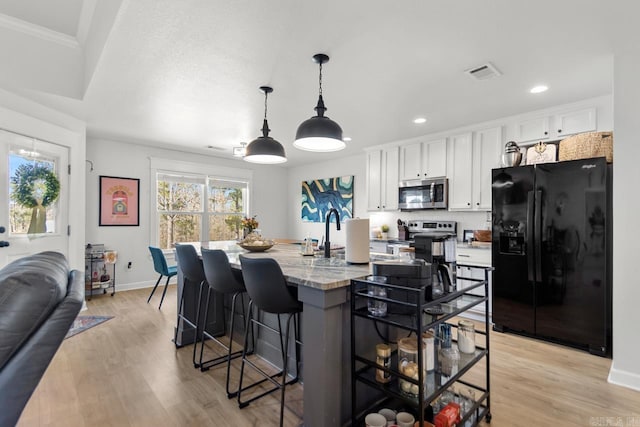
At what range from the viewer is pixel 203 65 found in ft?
8.28

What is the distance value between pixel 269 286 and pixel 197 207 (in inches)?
186

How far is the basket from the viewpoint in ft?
9.32

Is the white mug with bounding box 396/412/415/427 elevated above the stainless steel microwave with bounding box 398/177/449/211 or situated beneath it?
situated beneath

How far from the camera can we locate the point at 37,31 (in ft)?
9.30

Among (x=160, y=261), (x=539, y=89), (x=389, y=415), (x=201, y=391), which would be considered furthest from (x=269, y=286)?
(x=539, y=89)

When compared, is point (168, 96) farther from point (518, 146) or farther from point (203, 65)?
point (518, 146)

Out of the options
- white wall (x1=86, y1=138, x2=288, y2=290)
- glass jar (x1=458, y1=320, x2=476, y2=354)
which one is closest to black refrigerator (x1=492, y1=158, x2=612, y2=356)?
glass jar (x1=458, y1=320, x2=476, y2=354)

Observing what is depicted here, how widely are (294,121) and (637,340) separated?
375 cm

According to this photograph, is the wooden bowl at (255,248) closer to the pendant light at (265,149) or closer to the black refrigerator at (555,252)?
the pendant light at (265,149)

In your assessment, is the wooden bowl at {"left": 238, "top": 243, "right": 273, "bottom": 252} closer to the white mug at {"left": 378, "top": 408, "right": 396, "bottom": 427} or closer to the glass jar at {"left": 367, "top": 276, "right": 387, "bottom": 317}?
the glass jar at {"left": 367, "top": 276, "right": 387, "bottom": 317}

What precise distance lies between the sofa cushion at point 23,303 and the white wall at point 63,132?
315 cm

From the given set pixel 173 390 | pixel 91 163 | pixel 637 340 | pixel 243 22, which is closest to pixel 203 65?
pixel 243 22

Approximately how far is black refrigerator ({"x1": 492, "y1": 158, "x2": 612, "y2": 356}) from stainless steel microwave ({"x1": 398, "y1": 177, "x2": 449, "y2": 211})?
100cm

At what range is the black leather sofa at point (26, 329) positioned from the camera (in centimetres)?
90
